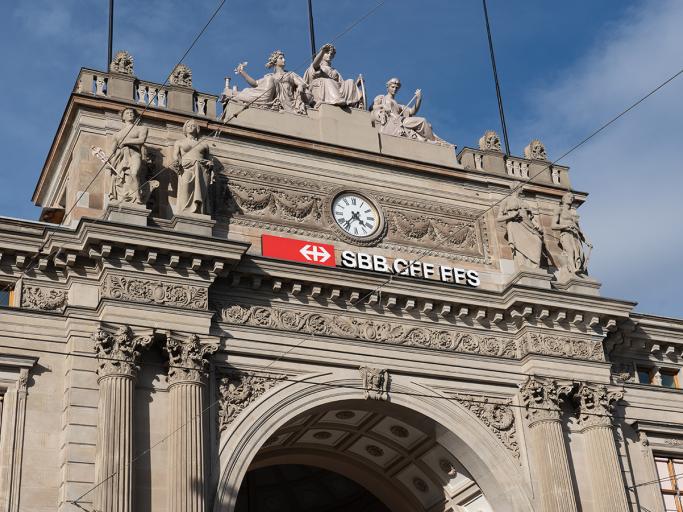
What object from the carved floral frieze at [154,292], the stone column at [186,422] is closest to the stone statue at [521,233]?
the carved floral frieze at [154,292]

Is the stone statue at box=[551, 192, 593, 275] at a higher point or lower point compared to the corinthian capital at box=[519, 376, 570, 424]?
higher

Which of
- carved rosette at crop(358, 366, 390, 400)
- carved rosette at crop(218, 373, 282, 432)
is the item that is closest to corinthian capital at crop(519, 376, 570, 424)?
carved rosette at crop(358, 366, 390, 400)

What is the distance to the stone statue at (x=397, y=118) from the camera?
35.1m

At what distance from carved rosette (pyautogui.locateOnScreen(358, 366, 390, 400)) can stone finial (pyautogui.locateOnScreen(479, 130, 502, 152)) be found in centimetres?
869

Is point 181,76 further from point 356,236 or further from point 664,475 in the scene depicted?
point 664,475

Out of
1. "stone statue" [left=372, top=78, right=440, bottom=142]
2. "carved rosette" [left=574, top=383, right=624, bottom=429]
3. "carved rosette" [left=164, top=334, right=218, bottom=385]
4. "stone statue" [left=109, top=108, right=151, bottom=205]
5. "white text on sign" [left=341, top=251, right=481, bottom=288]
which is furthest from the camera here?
"stone statue" [left=372, top=78, right=440, bottom=142]

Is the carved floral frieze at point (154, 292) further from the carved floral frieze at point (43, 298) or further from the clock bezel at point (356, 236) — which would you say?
the clock bezel at point (356, 236)

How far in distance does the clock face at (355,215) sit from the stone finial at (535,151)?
247 inches

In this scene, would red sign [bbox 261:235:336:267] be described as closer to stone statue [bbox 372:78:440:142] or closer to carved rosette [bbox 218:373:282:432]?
carved rosette [bbox 218:373:282:432]

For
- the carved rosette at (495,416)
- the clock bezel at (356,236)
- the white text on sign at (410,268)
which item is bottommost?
the carved rosette at (495,416)

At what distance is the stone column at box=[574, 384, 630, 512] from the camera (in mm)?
30953

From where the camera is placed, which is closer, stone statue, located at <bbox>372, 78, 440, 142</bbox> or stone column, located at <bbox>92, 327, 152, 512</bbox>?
stone column, located at <bbox>92, 327, 152, 512</bbox>

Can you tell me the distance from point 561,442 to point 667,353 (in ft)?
20.1

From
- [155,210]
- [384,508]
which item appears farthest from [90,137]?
[384,508]
